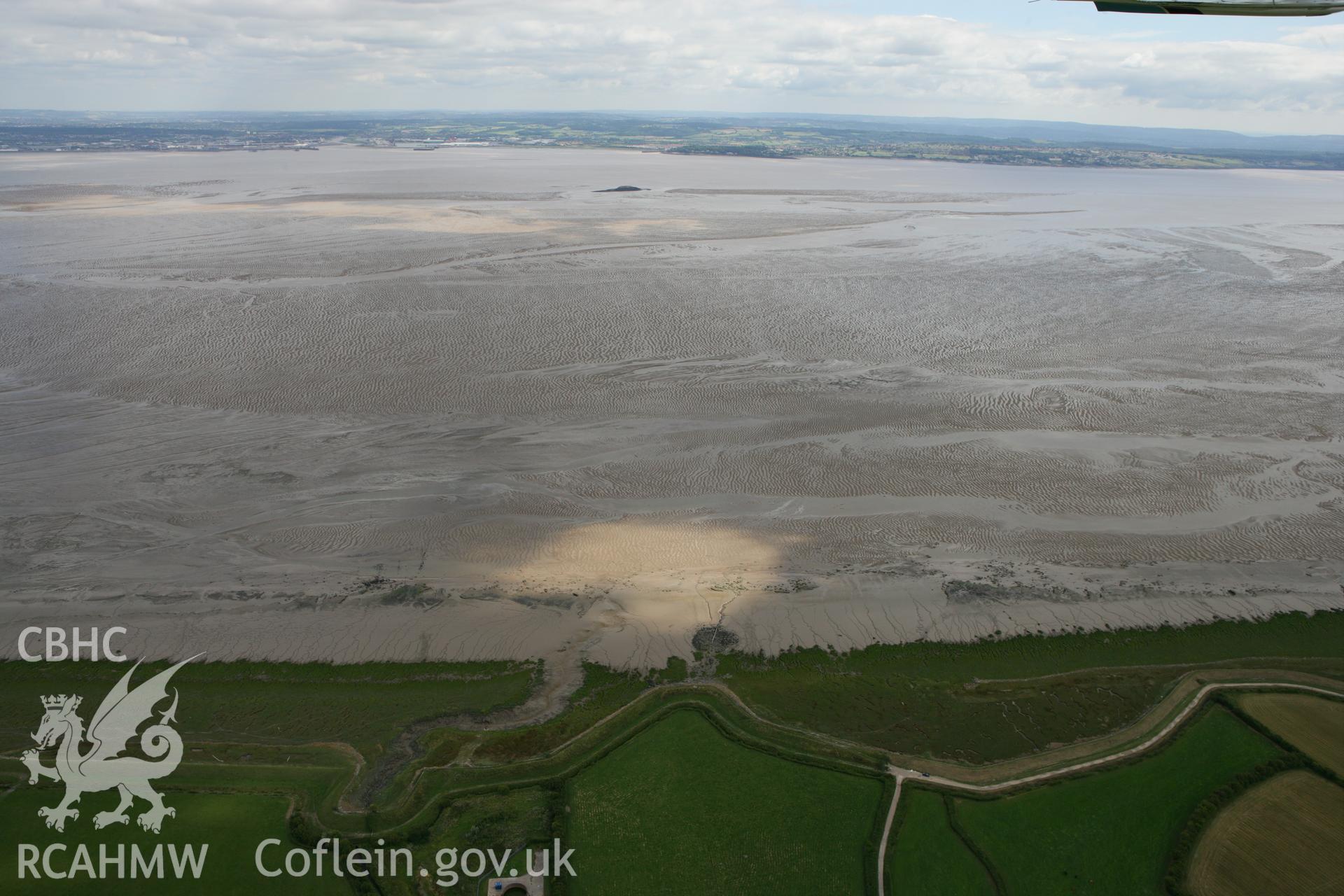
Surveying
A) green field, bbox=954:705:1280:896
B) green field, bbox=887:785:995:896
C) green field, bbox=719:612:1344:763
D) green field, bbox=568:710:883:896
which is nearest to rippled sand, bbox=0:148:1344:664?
green field, bbox=719:612:1344:763

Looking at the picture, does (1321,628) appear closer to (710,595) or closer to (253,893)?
(710,595)

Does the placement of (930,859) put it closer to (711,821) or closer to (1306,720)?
(711,821)

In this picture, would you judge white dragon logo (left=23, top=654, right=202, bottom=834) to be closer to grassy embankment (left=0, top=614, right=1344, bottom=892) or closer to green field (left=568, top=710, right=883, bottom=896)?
grassy embankment (left=0, top=614, right=1344, bottom=892)

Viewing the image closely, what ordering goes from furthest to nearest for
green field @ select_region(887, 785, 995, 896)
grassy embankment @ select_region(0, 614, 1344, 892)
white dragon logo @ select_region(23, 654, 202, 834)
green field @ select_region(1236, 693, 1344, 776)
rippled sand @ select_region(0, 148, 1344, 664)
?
1. rippled sand @ select_region(0, 148, 1344, 664)
2. green field @ select_region(1236, 693, 1344, 776)
3. grassy embankment @ select_region(0, 614, 1344, 892)
4. white dragon logo @ select_region(23, 654, 202, 834)
5. green field @ select_region(887, 785, 995, 896)

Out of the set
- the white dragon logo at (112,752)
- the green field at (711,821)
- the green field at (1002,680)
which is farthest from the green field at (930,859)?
the white dragon logo at (112,752)

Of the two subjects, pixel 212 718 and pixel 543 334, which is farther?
pixel 543 334

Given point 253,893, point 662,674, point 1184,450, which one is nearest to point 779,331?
point 1184,450

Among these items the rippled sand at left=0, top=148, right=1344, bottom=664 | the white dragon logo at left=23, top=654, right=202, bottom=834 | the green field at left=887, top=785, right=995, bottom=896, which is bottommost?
the green field at left=887, top=785, right=995, bottom=896
